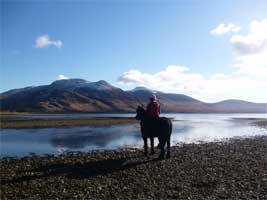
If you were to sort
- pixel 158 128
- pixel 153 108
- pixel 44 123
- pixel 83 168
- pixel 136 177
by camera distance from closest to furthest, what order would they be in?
1. pixel 136 177
2. pixel 83 168
3. pixel 158 128
4. pixel 153 108
5. pixel 44 123

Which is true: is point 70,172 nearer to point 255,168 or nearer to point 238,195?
point 238,195

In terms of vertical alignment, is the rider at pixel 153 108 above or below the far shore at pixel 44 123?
above

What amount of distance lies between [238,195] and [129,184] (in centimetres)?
442

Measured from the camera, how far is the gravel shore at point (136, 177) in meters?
12.6

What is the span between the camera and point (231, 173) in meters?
16.3

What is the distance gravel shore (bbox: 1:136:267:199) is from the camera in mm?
12648

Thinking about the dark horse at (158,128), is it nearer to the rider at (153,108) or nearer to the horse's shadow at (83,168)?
the rider at (153,108)

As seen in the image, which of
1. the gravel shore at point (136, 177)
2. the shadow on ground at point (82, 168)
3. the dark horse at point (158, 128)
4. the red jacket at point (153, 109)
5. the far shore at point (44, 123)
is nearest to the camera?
the gravel shore at point (136, 177)

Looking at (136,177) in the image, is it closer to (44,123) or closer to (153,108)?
(153,108)

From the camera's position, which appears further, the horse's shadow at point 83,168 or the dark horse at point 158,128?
the dark horse at point 158,128

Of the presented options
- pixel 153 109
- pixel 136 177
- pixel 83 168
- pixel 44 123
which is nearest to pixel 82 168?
pixel 83 168

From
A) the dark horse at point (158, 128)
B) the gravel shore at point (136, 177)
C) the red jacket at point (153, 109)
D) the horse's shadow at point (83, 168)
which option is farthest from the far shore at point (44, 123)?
the gravel shore at point (136, 177)

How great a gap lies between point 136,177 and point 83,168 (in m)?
3.42

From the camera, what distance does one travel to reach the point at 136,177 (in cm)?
1523
